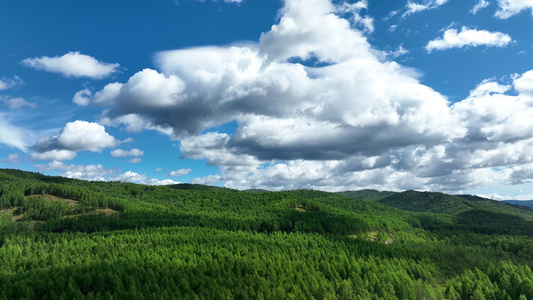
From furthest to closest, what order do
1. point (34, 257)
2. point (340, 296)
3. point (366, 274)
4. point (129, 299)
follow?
point (366, 274)
point (34, 257)
point (340, 296)
point (129, 299)

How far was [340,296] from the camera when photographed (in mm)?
130125

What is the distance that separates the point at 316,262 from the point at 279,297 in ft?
194

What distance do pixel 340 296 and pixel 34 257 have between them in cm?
14725

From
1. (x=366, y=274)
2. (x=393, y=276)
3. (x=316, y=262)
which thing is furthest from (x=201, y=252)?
(x=393, y=276)

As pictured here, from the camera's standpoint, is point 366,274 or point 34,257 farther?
point 366,274

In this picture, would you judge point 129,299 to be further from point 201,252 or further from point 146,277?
point 201,252

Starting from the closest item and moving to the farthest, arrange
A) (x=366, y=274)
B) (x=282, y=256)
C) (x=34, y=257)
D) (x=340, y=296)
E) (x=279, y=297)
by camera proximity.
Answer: (x=279, y=297)
(x=340, y=296)
(x=34, y=257)
(x=366, y=274)
(x=282, y=256)

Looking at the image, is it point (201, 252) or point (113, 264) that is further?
point (201, 252)

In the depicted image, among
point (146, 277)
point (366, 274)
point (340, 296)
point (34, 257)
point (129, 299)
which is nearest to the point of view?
point (129, 299)

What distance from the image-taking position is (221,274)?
435 ft

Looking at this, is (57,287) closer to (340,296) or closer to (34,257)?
(34,257)

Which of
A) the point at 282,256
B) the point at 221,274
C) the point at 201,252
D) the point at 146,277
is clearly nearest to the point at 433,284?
the point at 282,256

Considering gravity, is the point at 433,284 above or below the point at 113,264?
below

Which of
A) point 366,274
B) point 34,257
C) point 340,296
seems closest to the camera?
point 340,296
